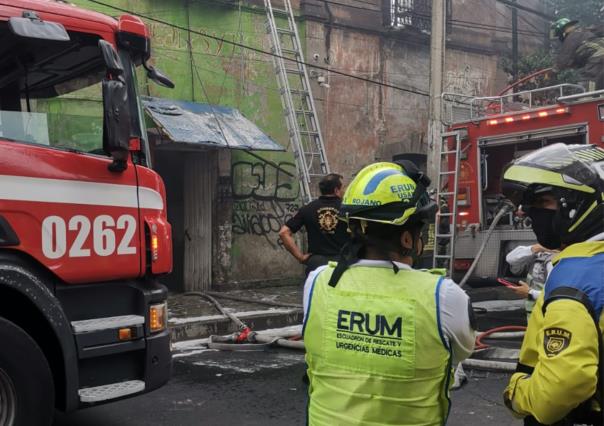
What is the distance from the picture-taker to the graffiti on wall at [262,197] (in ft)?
39.9

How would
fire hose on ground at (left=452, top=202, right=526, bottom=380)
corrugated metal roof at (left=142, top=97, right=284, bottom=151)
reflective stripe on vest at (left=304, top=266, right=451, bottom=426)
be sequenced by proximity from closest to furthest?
reflective stripe on vest at (left=304, top=266, right=451, bottom=426) → fire hose on ground at (left=452, top=202, right=526, bottom=380) → corrugated metal roof at (left=142, top=97, right=284, bottom=151)

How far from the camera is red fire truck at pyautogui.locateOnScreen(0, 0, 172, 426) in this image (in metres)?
3.59

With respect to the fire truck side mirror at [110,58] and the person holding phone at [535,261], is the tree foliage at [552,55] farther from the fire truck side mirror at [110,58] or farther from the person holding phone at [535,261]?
the fire truck side mirror at [110,58]

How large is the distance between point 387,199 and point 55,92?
3.22 metres

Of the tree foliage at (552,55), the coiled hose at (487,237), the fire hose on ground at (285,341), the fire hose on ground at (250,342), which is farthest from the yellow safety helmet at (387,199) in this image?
the tree foliage at (552,55)

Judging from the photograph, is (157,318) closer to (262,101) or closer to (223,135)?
(223,135)

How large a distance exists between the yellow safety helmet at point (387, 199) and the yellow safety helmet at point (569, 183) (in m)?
0.36

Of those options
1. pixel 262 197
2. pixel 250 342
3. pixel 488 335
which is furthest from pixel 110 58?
pixel 262 197

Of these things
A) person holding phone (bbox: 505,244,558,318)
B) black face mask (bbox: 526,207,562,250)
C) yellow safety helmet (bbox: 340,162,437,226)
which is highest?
yellow safety helmet (bbox: 340,162,437,226)

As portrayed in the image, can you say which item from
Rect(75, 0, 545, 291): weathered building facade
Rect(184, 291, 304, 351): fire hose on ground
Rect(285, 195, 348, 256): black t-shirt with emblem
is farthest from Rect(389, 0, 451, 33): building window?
Rect(285, 195, 348, 256): black t-shirt with emblem

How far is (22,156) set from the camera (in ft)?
12.0

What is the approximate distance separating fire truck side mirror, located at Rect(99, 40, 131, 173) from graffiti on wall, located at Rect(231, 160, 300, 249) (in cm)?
817

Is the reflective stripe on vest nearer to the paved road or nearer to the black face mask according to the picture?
the black face mask

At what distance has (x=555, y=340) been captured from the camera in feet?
5.70
